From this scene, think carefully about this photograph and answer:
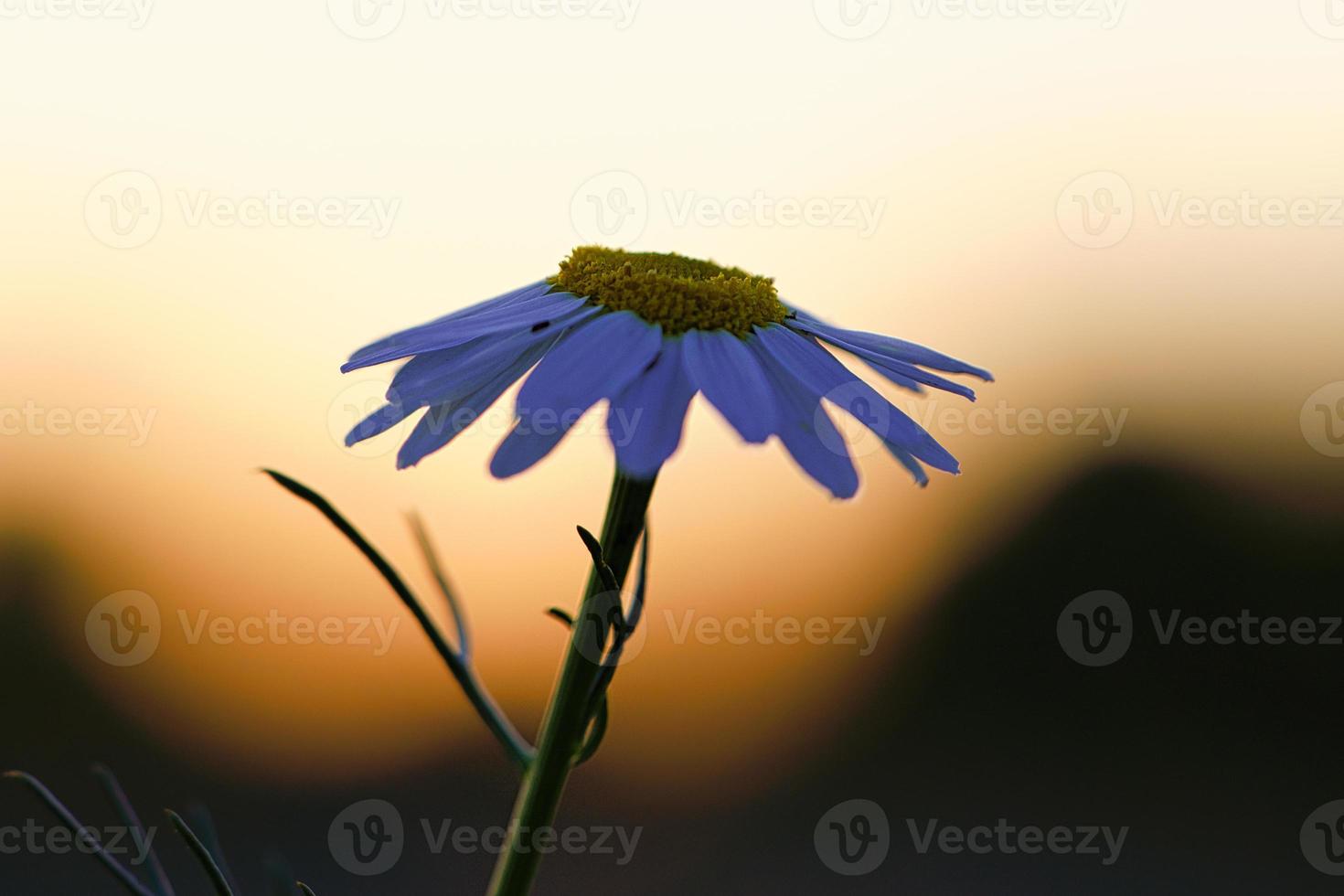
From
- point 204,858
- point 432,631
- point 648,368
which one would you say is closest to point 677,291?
point 648,368

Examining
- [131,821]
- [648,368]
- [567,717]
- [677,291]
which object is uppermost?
[677,291]

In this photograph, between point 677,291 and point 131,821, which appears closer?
point 131,821

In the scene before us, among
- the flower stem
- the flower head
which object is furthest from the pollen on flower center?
the flower stem

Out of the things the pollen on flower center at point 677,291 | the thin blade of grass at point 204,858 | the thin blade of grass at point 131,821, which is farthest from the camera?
the pollen on flower center at point 677,291

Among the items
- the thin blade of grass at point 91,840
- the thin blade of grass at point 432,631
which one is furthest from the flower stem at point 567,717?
the thin blade of grass at point 91,840

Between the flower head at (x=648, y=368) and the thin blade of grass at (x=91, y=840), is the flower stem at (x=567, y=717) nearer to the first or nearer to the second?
the flower head at (x=648, y=368)

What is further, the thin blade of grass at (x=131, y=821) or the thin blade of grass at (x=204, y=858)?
the thin blade of grass at (x=131, y=821)

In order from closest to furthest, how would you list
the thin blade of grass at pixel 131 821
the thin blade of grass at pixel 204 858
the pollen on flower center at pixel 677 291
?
the thin blade of grass at pixel 204 858
the thin blade of grass at pixel 131 821
the pollen on flower center at pixel 677 291

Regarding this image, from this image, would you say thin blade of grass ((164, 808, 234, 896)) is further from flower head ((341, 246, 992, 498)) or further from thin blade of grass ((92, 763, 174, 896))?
flower head ((341, 246, 992, 498))

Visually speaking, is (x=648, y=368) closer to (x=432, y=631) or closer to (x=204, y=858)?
(x=432, y=631)

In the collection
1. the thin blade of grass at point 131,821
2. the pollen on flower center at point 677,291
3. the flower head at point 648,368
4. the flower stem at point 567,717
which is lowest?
the thin blade of grass at point 131,821
